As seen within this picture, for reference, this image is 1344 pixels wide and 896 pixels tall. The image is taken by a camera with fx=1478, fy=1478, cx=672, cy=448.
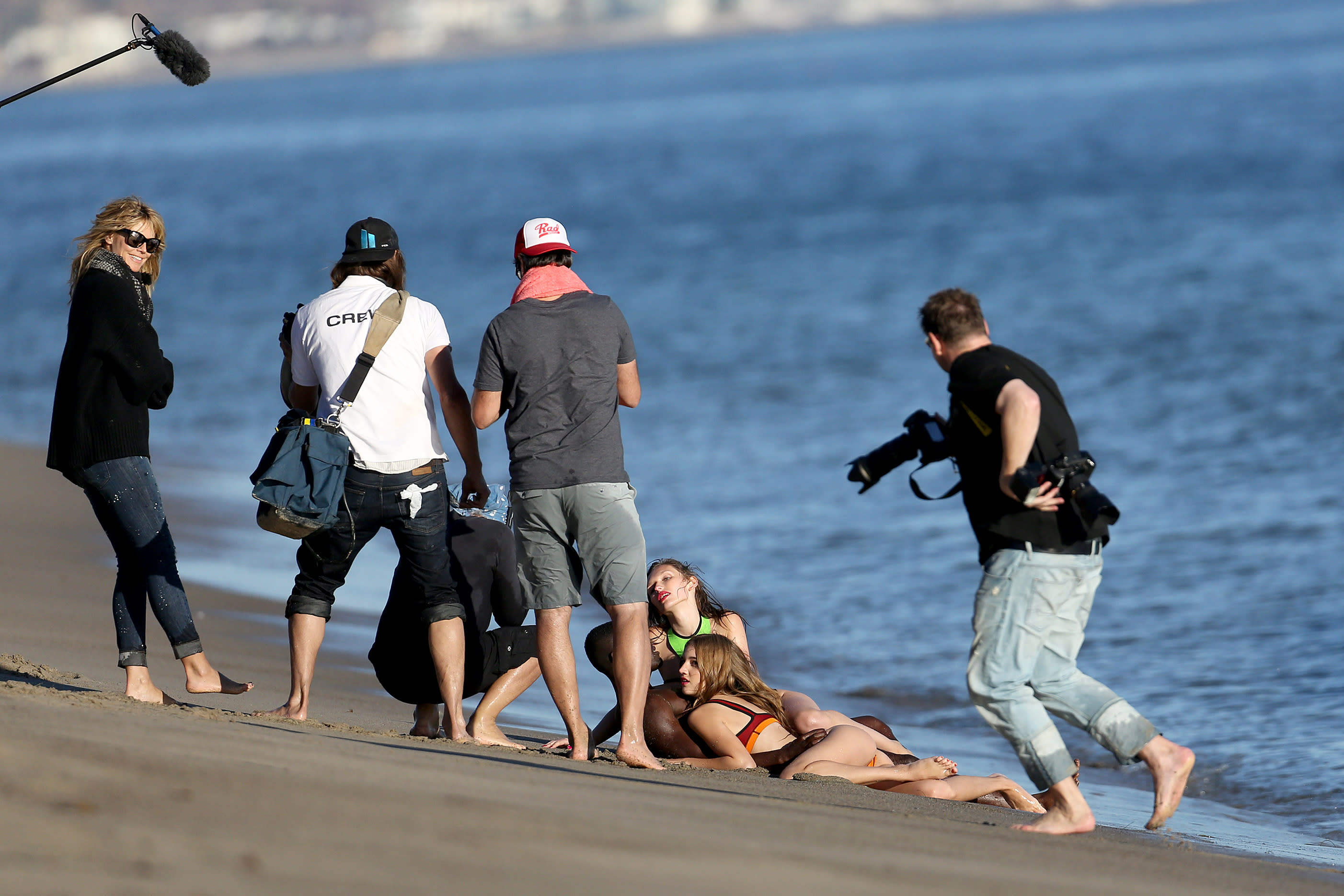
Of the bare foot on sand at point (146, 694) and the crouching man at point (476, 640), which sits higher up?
the crouching man at point (476, 640)

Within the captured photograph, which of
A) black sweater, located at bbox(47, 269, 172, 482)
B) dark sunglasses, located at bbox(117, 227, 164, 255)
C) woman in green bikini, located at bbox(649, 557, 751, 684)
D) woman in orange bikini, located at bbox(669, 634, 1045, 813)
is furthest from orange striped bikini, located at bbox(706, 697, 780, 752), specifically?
dark sunglasses, located at bbox(117, 227, 164, 255)

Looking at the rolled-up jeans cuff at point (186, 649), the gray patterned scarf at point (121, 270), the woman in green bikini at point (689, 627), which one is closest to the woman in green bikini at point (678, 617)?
the woman in green bikini at point (689, 627)

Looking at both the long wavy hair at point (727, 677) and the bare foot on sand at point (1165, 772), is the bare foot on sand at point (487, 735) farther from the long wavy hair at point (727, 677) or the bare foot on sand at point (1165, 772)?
the bare foot on sand at point (1165, 772)

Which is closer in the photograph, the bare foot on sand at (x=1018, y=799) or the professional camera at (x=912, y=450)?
the professional camera at (x=912, y=450)

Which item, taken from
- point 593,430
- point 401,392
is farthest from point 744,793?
point 401,392

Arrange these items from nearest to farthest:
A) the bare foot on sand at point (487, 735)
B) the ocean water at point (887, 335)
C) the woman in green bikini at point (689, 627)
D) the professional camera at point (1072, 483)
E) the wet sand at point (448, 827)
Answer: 1. the wet sand at point (448, 827)
2. the professional camera at point (1072, 483)
3. the bare foot on sand at point (487, 735)
4. the woman in green bikini at point (689, 627)
5. the ocean water at point (887, 335)

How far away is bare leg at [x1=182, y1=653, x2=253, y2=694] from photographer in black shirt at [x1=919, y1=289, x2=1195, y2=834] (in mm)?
2627

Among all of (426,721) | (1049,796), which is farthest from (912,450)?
(426,721)

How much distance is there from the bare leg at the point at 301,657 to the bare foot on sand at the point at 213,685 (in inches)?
6.5

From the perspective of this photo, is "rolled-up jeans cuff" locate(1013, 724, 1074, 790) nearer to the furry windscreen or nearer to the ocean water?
the ocean water

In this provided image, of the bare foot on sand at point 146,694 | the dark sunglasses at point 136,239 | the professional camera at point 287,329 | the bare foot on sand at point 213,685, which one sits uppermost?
the dark sunglasses at point 136,239

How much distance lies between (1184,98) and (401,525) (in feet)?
197

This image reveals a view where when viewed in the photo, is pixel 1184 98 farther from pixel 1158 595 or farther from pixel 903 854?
pixel 903 854

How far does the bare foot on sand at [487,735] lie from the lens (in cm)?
513
